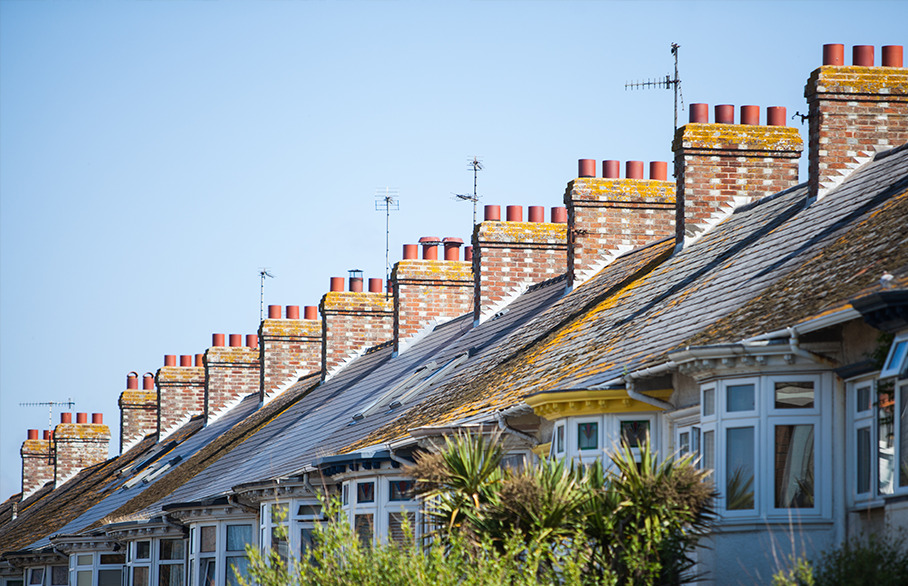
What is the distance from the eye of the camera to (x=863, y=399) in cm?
1155

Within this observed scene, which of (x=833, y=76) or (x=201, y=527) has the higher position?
(x=833, y=76)

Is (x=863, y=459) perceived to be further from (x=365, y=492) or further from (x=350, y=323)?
(x=350, y=323)

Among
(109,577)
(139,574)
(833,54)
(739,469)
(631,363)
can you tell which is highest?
(833,54)

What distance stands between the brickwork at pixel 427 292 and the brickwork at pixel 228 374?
13.1 meters

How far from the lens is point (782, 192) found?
2059 cm

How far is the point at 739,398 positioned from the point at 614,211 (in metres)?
14.4

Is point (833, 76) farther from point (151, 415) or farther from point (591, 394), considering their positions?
point (151, 415)

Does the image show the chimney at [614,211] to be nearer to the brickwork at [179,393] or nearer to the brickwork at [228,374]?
the brickwork at [228,374]

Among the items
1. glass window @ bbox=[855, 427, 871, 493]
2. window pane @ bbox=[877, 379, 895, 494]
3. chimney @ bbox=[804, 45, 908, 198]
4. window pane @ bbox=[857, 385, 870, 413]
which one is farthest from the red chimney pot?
window pane @ bbox=[877, 379, 895, 494]

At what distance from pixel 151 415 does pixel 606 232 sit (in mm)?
33837

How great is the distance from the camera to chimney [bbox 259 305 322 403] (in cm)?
4125

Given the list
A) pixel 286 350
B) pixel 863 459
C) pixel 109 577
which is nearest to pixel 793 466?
pixel 863 459

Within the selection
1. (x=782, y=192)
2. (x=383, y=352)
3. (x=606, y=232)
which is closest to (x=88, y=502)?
(x=383, y=352)

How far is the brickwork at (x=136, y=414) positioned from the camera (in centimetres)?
5538
